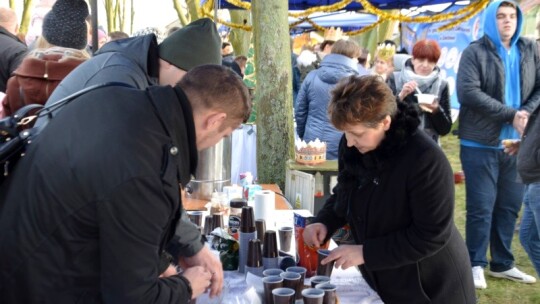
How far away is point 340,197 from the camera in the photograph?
89.8 inches

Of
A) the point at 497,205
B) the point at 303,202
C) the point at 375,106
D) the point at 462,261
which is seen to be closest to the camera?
the point at 375,106

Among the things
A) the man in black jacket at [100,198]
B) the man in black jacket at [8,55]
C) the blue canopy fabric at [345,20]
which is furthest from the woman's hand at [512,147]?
the blue canopy fabric at [345,20]

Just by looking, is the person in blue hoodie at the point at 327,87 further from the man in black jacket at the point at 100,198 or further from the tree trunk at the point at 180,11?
the tree trunk at the point at 180,11

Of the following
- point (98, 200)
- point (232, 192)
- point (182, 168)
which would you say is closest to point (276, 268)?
point (182, 168)

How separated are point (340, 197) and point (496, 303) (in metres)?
2.10

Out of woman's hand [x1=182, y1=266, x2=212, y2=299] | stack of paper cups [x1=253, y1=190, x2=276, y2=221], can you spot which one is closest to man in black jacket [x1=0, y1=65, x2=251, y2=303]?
woman's hand [x1=182, y1=266, x2=212, y2=299]

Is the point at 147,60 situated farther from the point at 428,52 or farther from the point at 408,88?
the point at 428,52

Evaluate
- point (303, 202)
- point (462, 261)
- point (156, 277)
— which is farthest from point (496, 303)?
point (156, 277)

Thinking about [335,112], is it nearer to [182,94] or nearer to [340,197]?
[340,197]

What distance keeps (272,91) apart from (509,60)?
172 centimetres

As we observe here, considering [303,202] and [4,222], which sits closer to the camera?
[4,222]

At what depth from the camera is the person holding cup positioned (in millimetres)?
4250

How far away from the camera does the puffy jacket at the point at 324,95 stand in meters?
4.64

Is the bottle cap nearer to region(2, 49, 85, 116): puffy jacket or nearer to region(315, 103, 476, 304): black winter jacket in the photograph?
region(315, 103, 476, 304): black winter jacket
